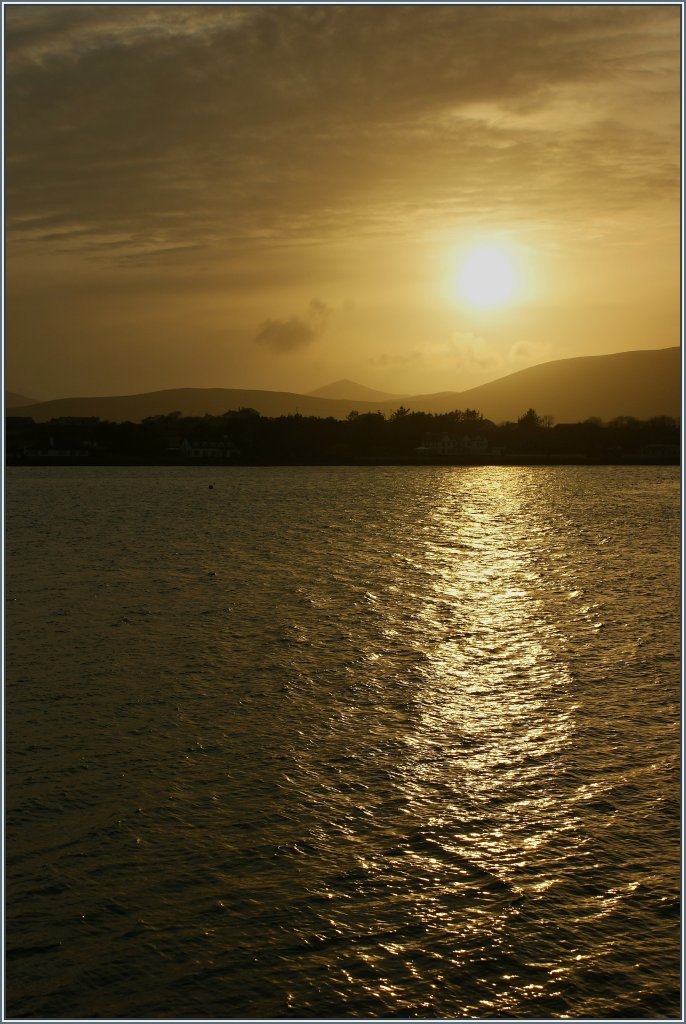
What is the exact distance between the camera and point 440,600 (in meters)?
49.3

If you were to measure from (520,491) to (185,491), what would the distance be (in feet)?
239

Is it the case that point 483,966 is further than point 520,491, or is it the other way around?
point 520,491

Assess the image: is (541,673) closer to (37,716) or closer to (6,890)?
(37,716)

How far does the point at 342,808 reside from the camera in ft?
66.4

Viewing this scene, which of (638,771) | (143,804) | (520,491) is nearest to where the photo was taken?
(143,804)

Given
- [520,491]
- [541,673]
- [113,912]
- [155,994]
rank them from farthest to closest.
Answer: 1. [520,491]
2. [541,673]
3. [113,912]
4. [155,994]

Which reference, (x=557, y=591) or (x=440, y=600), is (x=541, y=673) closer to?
(x=440, y=600)

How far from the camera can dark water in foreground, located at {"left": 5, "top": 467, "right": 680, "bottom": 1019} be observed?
1455 centimetres

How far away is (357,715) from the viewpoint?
26906mm

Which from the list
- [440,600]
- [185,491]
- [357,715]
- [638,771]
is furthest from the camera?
[185,491]

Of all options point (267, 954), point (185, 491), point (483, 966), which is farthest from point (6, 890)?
point (185, 491)

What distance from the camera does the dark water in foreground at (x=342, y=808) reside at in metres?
14.6

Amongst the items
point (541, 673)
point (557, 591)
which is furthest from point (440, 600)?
point (541, 673)

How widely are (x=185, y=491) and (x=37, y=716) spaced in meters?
155
